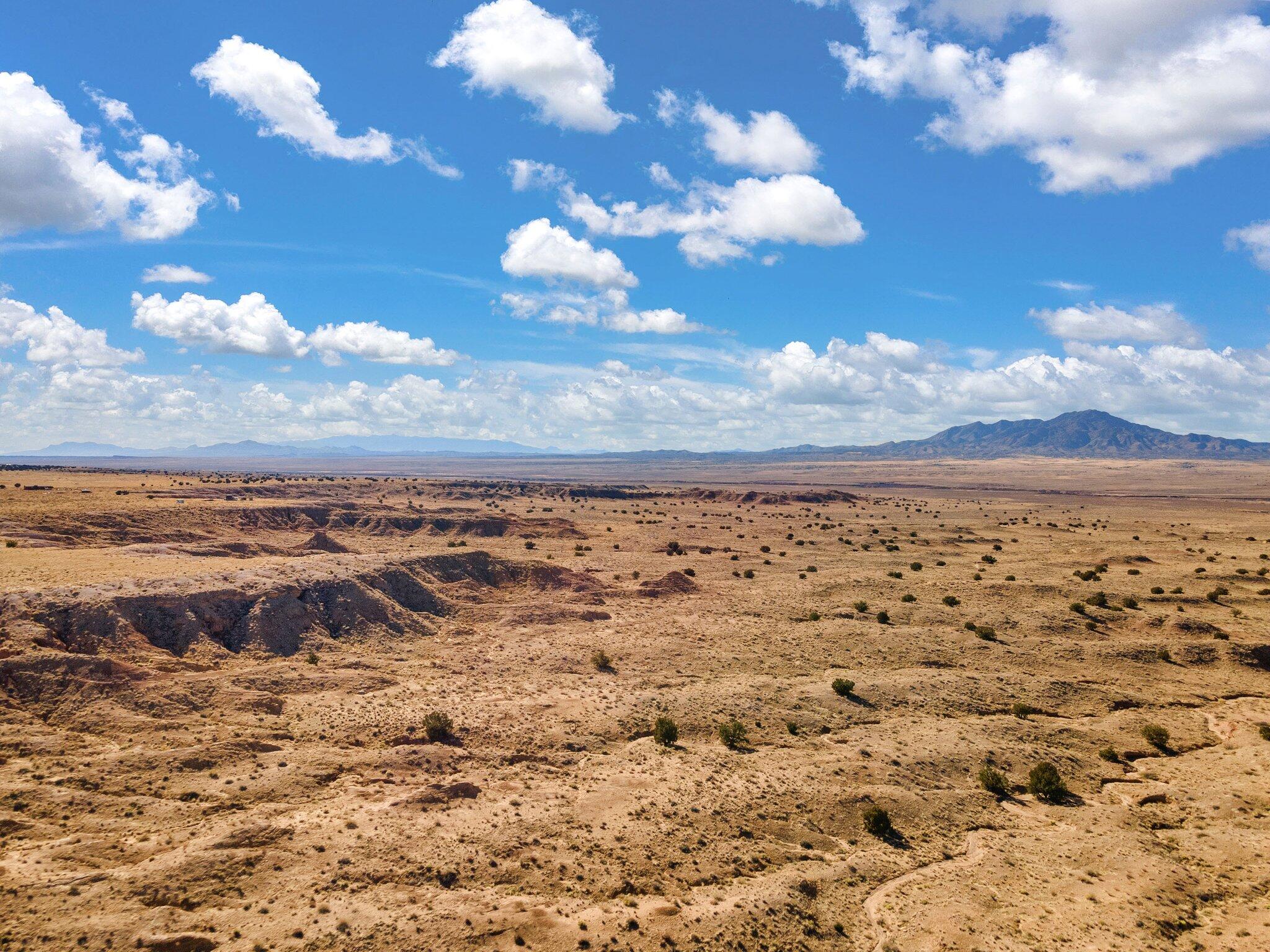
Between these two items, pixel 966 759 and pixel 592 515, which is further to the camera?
pixel 592 515

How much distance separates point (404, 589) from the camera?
46062 millimetres

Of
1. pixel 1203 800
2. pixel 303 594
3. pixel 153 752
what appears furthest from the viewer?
pixel 303 594

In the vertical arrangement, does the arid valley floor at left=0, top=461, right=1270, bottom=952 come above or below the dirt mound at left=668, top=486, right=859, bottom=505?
below

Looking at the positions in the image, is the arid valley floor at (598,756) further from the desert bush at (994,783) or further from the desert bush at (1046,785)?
the desert bush at (994,783)

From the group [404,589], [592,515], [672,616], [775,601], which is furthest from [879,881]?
[592,515]

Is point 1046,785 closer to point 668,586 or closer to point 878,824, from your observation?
point 878,824

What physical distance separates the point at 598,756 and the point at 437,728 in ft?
22.1

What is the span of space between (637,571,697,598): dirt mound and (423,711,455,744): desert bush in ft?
85.5

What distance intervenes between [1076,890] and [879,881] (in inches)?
228

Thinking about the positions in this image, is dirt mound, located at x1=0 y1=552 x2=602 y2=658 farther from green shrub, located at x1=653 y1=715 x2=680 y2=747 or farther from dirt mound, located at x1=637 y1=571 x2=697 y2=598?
green shrub, located at x1=653 y1=715 x2=680 y2=747

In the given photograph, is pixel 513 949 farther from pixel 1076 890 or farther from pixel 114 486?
pixel 114 486

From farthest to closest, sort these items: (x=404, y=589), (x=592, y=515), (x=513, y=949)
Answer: (x=592, y=515)
(x=404, y=589)
(x=513, y=949)

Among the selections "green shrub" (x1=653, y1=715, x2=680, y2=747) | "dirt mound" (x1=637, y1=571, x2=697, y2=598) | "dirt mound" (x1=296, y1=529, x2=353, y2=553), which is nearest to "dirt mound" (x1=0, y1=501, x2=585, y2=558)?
"dirt mound" (x1=296, y1=529, x2=353, y2=553)

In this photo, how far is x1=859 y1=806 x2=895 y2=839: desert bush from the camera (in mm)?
22922
